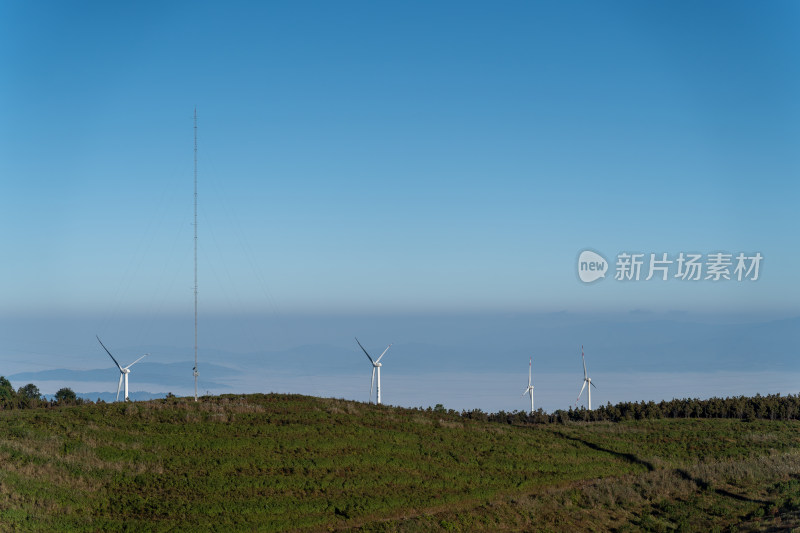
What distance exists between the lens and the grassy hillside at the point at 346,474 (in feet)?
93.1

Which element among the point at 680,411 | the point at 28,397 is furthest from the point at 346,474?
the point at 680,411

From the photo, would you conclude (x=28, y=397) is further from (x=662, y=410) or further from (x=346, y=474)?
(x=662, y=410)

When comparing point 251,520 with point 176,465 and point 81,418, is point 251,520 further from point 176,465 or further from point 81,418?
point 81,418

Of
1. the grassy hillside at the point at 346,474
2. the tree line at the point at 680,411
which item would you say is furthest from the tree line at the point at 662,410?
the grassy hillside at the point at 346,474

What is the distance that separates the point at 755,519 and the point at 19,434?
119 ft

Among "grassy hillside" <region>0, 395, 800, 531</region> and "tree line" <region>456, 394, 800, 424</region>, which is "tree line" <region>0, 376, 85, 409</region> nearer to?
"grassy hillside" <region>0, 395, 800, 531</region>

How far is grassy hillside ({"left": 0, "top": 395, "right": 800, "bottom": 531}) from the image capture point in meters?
28.4

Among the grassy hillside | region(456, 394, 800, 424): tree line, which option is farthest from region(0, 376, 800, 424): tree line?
the grassy hillside

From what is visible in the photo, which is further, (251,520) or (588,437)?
(588,437)

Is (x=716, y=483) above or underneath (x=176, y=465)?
underneath

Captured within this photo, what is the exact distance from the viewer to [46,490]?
2788 cm

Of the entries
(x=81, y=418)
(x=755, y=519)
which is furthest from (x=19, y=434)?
(x=755, y=519)

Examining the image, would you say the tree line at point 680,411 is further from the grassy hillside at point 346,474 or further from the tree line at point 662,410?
the grassy hillside at point 346,474

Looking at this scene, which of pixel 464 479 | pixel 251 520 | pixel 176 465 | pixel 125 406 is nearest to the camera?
pixel 251 520
